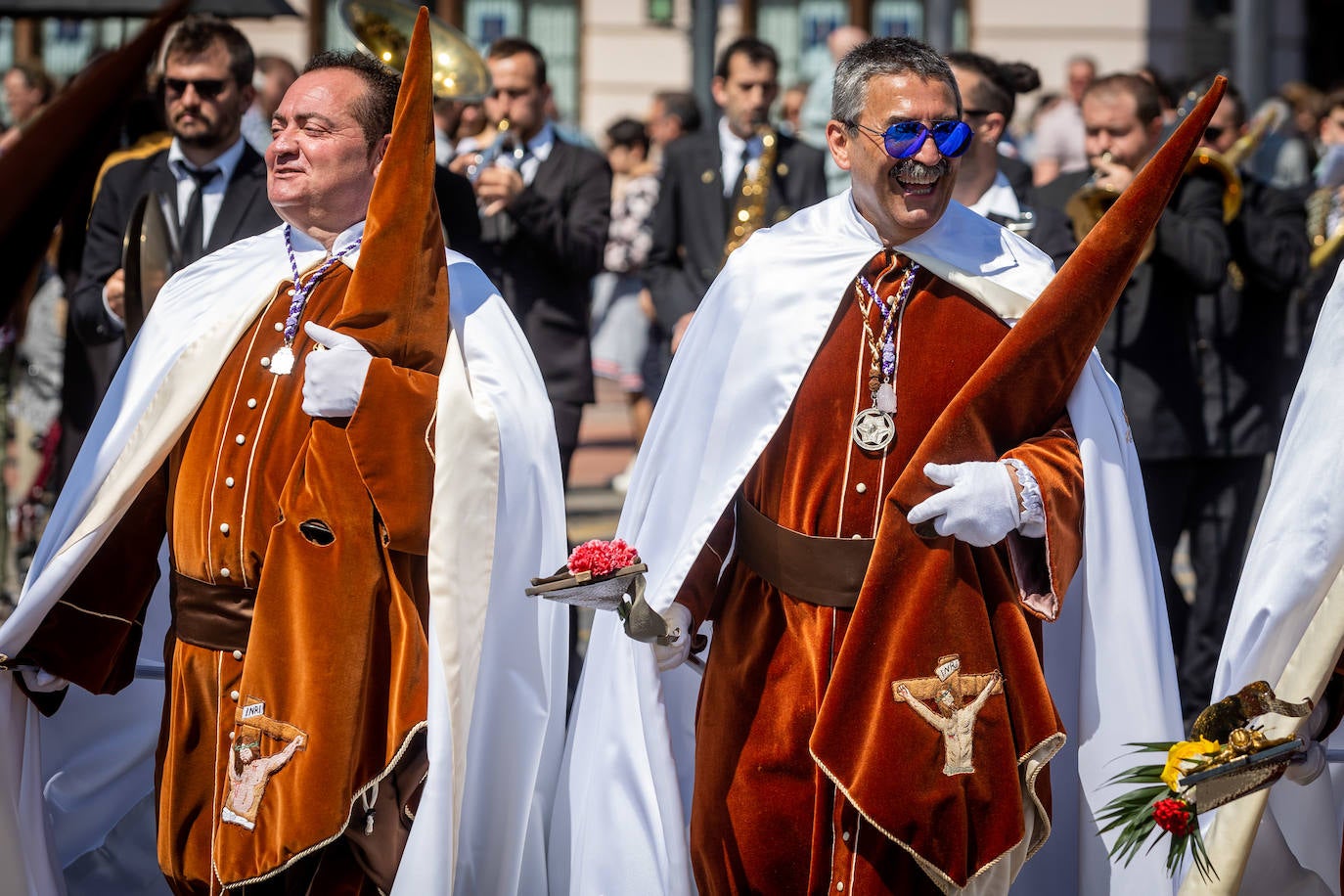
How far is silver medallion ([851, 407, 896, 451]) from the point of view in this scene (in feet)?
12.9

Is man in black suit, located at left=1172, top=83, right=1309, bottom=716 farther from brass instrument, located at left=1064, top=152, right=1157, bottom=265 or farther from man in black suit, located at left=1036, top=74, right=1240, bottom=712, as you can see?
brass instrument, located at left=1064, top=152, right=1157, bottom=265

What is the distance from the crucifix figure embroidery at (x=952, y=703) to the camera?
378cm

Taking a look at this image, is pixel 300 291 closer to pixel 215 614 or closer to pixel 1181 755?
pixel 215 614

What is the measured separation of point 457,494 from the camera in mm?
4133

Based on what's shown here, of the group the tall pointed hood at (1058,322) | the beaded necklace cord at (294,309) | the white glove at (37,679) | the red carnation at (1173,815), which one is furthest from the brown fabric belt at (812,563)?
the white glove at (37,679)

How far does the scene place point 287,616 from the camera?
13.2ft

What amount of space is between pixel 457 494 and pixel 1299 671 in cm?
178

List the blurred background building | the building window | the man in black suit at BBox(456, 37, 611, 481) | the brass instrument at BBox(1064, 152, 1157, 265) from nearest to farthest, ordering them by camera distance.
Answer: the brass instrument at BBox(1064, 152, 1157, 265) < the man in black suit at BBox(456, 37, 611, 481) < the blurred background building < the building window

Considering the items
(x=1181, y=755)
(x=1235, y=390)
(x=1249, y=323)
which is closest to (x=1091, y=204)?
(x=1235, y=390)

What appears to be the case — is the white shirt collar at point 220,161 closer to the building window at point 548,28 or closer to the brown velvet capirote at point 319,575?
the brown velvet capirote at point 319,575

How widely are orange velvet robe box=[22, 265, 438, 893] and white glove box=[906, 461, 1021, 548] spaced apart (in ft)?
3.65

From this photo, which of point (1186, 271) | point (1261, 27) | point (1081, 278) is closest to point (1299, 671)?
point (1081, 278)

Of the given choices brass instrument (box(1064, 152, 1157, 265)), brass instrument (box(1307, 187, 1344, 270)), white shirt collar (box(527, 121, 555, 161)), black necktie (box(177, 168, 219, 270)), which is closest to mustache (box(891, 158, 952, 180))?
brass instrument (box(1064, 152, 1157, 265))

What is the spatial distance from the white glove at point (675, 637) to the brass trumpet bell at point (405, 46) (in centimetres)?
305
